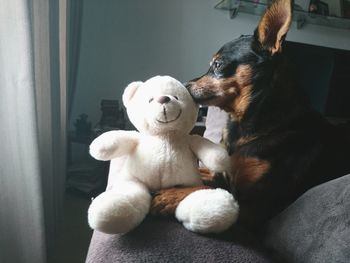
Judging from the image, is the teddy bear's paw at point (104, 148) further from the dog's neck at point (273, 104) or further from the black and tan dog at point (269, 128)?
the dog's neck at point (273, 104)

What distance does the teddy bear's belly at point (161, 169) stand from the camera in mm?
673

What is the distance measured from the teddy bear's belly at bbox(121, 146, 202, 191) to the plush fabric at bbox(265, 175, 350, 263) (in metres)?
0.21

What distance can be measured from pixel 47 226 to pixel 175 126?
3.77 ft

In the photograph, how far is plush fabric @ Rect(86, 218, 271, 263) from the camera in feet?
1.71

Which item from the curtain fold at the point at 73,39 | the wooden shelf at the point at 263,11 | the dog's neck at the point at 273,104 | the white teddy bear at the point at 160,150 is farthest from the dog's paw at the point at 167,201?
the wooden shelf at the point at 263,11

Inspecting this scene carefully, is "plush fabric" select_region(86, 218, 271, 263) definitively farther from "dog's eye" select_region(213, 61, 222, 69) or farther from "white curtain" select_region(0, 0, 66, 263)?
"white curtain" select_region(0, 0, 66, 263)

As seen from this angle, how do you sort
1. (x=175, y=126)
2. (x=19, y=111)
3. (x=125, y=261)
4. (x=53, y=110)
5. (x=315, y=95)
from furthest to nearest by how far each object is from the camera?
1. (x=315, y=95)
2. (x=53, y=110)
3. (x=19, y=111)
4. (x=175, y=126)
5. (x=125, y=261)

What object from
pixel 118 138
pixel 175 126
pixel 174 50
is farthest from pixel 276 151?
pixel 174 50

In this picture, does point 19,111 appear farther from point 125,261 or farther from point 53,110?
point 125,261

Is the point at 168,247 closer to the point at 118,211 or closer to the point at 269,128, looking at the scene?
the point at 118,211

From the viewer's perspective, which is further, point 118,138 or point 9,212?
point 9,212

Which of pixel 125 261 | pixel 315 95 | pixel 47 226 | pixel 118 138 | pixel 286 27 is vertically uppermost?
pixel 286 27

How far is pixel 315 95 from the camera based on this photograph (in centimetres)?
240

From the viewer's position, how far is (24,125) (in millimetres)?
1053
